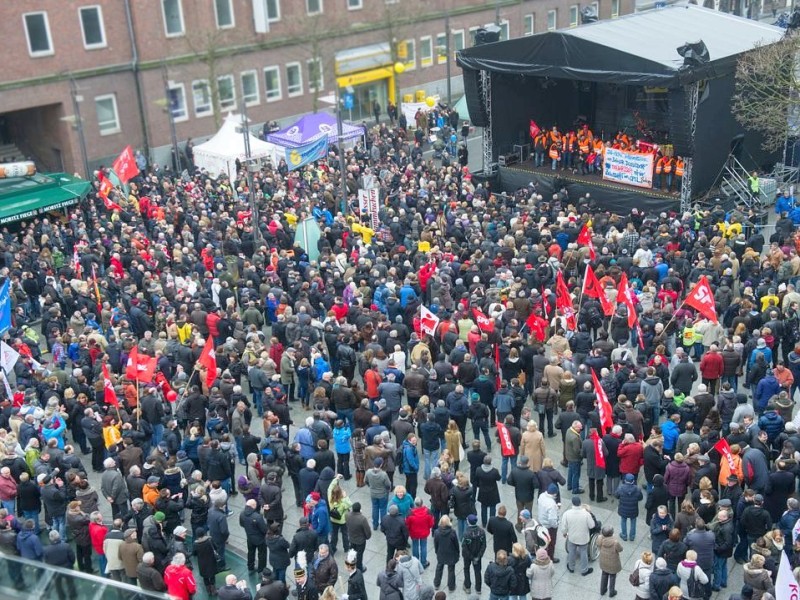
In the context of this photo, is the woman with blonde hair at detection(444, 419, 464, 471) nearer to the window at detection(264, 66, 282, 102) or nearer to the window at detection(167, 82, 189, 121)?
the window at detection(167, 82, 189, 121)

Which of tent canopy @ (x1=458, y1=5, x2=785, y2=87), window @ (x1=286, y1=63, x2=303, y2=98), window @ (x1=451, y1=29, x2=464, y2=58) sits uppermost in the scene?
tent canopy @ (x1=458, y1=5, x2=785, y2=87)

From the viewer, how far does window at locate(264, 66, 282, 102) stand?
42906 millimetres

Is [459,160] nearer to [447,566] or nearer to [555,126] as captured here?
[555,126]

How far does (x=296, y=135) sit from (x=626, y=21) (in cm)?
1148

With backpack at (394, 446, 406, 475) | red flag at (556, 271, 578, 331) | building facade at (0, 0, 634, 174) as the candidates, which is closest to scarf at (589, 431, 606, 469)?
backpack at (394, 446, 406, 475)

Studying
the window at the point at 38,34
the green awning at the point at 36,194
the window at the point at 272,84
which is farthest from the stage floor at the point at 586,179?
the window at the point at 38,34

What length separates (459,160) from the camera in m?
34.7

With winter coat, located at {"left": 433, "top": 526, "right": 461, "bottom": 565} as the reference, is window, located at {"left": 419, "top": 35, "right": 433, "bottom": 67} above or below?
above

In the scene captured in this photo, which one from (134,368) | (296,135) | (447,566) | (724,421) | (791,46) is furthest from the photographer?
(296,135)

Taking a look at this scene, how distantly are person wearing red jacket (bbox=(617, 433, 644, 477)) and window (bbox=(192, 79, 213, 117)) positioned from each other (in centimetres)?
3118

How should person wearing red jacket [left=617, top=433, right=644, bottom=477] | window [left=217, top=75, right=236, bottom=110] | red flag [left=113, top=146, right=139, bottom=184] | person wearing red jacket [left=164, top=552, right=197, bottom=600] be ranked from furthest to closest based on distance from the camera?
window [left=217, top=75, right=236, bottom=110]
red flag [left=113, top=146, right=139, bottom=184]
person wearing red jacket [left=617, top=433, right=644, bottom=477]
person wearing red jacket [left=164, top=552, right=197, bottom=600]

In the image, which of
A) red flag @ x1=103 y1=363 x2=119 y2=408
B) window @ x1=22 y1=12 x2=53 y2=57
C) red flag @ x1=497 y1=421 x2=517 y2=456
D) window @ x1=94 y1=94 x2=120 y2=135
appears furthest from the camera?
window @ x1=94 y1=94 x2=120 y2=135

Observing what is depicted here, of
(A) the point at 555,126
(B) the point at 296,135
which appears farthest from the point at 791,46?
(B) the point at 296,135

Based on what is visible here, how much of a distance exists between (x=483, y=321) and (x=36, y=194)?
60.8 feet
